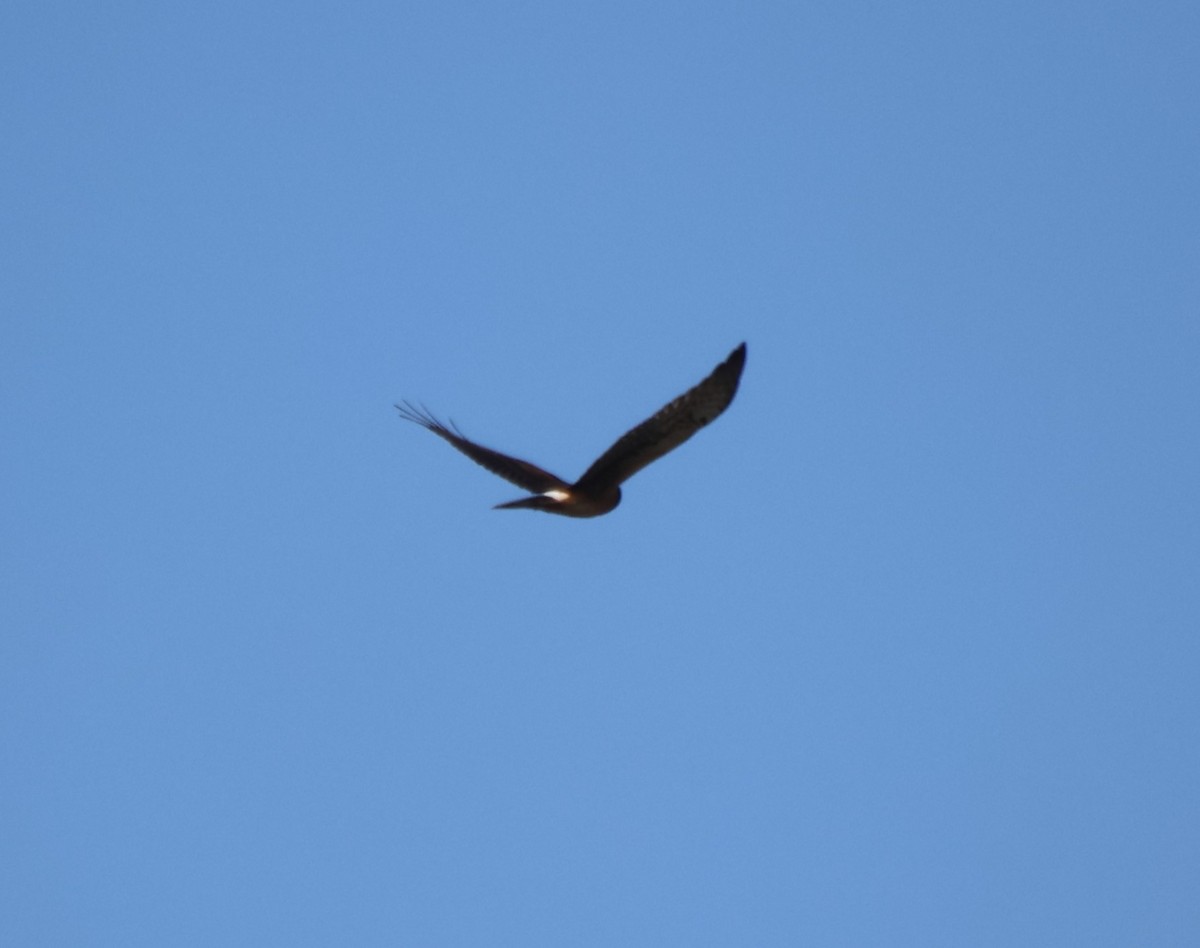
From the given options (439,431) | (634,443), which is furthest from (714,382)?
(439,431)

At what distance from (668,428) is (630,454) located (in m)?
0.40

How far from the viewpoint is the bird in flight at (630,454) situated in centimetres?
1350

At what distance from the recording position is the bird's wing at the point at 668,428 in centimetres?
1347

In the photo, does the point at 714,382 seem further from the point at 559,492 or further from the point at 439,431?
the point at 439,431

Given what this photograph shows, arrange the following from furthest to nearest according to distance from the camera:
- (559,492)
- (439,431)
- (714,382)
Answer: (439,431) < (559,492) < (714,382)

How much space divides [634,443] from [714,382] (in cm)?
90

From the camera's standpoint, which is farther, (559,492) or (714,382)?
(559,492)

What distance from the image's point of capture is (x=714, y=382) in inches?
528

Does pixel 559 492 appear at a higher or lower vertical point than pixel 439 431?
lower

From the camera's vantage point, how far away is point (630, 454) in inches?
553

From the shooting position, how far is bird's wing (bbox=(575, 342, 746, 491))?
13.5 meters

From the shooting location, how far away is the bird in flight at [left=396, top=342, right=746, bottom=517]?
1350 cm

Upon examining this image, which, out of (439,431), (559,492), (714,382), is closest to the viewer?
(714,382)

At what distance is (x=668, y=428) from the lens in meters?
13.9
